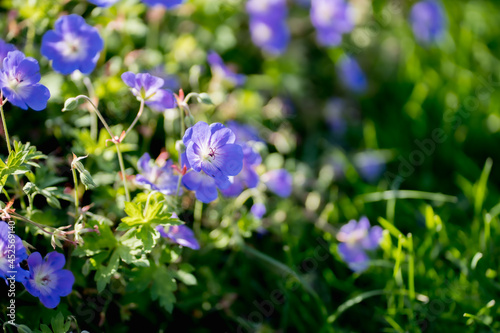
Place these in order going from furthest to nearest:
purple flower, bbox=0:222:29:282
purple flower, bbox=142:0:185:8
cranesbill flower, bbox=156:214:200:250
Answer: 1. purple flower, bbox=142:0:185:8
2. cranesbill flower, bbox=156:214:200:250
3. purple flower, bbox=0:222:29:282

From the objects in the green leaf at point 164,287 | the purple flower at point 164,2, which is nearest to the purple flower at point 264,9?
the purple flower at point 164,2

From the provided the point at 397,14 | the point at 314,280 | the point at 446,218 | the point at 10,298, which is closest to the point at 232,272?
the point at 314,280

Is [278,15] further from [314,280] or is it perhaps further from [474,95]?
[314,280]

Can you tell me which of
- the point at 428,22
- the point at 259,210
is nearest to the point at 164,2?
the point at 259,210

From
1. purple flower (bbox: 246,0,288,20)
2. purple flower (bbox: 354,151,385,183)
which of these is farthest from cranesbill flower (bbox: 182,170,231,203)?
purple flower (bbox: 246,0,288,20)

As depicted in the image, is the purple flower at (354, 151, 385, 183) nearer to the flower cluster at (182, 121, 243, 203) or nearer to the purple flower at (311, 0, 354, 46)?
the purple flower at (311, 0, 354, 46)

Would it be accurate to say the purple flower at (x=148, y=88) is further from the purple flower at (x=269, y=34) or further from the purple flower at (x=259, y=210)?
the purple flower at (x=269, y=34)
